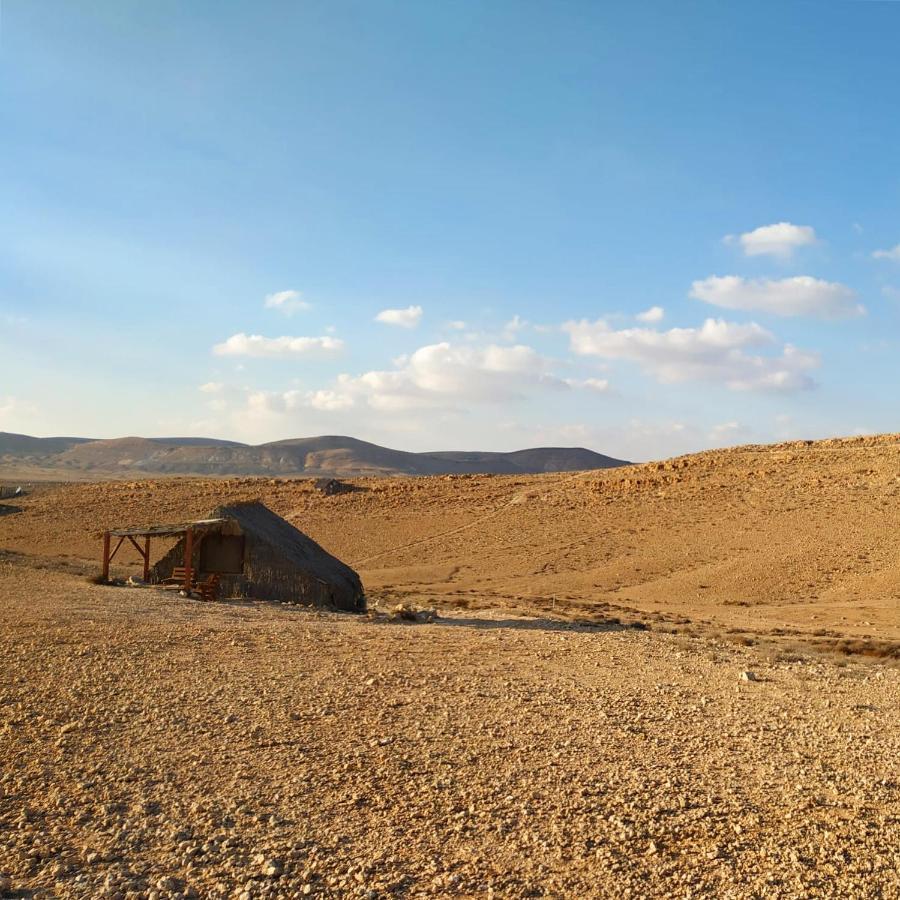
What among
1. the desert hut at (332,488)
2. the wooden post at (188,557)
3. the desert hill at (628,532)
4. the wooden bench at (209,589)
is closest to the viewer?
the wooden bench at (209,589)

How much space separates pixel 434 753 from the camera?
27.3 feet

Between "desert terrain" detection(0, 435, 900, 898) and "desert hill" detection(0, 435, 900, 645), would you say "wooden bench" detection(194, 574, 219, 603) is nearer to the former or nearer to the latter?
"desert terrain" detection(0, 435, 900, 898)

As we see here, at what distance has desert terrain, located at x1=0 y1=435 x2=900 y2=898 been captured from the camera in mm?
5918

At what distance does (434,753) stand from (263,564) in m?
14.8

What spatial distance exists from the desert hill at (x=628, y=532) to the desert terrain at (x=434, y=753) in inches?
218

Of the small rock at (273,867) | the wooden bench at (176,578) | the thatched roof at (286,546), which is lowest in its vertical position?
the wooden bench at (176,578)

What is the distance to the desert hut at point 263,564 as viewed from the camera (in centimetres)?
2203

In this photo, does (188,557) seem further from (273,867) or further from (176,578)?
(273,867)

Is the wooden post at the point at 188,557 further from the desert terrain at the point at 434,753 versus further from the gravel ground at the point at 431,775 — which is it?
the gravel ground at the point at 431,775

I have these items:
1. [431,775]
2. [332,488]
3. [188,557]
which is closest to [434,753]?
[431,775]

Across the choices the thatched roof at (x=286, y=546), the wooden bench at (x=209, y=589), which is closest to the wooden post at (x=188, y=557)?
the wooden bench at (x=209, y=589)

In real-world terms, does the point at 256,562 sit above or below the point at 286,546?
below

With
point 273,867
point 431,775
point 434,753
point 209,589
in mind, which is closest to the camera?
point 273,867

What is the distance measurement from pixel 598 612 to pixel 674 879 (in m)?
19.8
